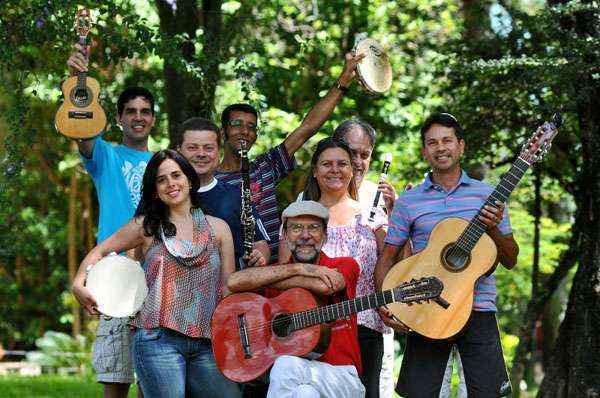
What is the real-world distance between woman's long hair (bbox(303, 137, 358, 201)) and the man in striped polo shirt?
0.55 metres

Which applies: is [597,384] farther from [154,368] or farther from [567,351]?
[154,368]

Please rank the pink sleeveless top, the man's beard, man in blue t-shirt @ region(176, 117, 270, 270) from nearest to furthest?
the pink sleeveless top < the man's beard < man in blue t-shirt @ region(176, 117, 270, 270)

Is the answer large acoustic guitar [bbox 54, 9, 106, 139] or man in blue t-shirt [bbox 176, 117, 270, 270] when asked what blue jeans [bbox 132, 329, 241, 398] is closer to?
man in blue t-shirt [bbox 176, 117, 270, 270]

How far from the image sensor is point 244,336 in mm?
5750

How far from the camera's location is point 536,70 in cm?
934

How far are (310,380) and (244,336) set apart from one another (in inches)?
17.7

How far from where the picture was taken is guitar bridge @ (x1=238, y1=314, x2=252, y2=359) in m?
5.74

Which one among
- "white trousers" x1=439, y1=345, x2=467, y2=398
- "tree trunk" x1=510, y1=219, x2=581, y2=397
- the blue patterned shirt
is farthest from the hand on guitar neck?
"tree trunk" x1=510, y1=219, x2=581, y2=397

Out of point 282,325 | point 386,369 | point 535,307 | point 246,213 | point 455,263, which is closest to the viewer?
point 455,263

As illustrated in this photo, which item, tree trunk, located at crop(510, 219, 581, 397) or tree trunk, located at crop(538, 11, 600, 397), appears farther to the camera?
tree trunk, located at crop(510, 219, 581, 397)

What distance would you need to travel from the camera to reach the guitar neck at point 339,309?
548 cm

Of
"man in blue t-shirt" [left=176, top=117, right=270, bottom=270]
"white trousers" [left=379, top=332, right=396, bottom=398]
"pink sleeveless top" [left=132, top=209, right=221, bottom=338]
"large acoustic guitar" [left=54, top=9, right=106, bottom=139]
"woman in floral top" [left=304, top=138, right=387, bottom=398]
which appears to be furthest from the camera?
"white trousers" [left=379, top=332, right=396, bottom=398]

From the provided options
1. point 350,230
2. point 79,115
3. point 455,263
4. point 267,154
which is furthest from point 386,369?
point 79,115

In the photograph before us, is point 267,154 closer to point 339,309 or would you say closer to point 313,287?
point 313,287
